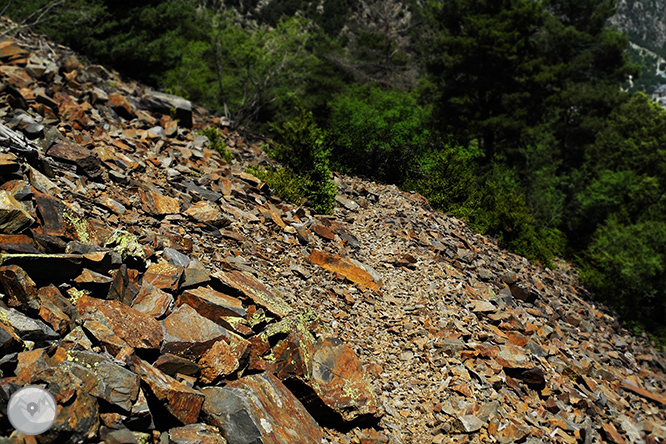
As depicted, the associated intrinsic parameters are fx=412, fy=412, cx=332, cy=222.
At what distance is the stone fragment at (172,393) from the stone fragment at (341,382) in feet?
6.12

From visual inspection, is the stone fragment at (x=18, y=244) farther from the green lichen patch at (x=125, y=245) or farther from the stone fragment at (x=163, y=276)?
the stone fragment at (x=163, y=276)

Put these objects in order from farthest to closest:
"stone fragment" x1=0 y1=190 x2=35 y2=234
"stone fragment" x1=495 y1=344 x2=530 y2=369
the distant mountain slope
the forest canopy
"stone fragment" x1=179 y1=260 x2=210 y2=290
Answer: the distant mountain slope
the forest canopy
"stone fragment" x1=495 y1=344 x2=530 y2=369
"stone fragment" x1=179 y1=260 x2=210 y2=290
"stone fragment" x1=0 y1=190 x2=35 y2=234

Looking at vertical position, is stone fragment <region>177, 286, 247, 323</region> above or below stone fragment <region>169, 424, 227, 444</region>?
above

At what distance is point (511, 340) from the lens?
924cm

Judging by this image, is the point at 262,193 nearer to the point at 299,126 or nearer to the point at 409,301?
the point at 299,126

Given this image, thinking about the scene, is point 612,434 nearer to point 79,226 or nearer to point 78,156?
point 79,226

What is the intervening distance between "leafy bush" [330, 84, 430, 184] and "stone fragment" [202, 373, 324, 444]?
12.7m

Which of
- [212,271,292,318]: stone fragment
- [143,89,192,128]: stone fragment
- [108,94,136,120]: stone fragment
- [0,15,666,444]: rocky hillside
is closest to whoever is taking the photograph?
[0,15,666,444]: rocky hillside

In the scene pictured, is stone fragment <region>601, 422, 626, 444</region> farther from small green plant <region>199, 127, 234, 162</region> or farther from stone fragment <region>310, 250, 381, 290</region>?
small green plant <region>199, 127, 234, 162</region>

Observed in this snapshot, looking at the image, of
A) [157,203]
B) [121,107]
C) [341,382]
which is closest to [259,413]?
A: [341,382]

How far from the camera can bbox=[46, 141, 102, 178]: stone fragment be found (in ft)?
25.6

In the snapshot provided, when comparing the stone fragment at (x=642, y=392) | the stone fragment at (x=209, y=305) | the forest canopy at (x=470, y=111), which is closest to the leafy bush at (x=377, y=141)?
the forest canopy at (x=470, y=111)

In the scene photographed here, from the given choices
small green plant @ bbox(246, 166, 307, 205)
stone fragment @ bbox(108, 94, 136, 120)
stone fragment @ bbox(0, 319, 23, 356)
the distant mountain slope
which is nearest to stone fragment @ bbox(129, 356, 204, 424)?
stone fragment @ bbox(0, 319, 23, 356)

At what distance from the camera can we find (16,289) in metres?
4.26
